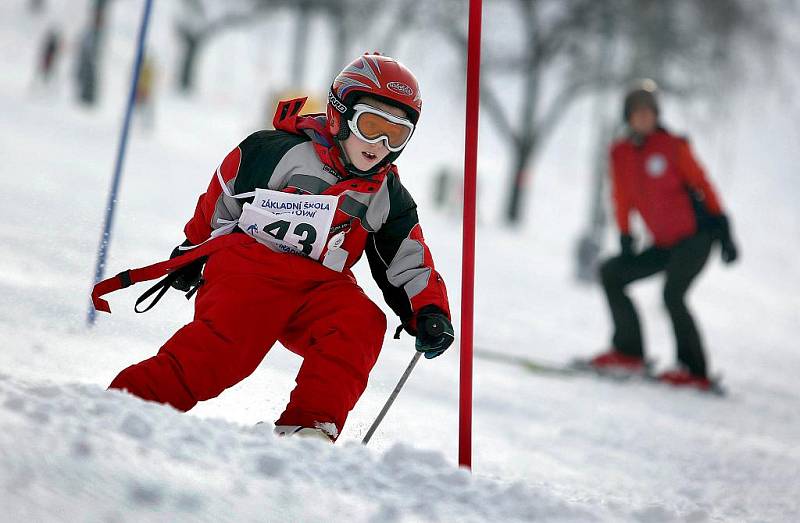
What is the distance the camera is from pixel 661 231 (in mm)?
6234

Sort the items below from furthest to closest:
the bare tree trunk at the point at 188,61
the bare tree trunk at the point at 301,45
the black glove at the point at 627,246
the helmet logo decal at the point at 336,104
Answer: the bare tree trunk at the point at 188,61, the bare tree trunk at the point at 301,45, the black glove at the point at 627,246, the helmet logo decal at the point at 336,104

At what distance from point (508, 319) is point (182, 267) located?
539 centimetres

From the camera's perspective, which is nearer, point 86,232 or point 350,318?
point 350,318

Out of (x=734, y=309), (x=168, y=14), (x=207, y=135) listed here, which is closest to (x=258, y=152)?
(x=734, y=309)

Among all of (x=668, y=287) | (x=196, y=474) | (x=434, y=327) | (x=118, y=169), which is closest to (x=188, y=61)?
(x=668, y=287)

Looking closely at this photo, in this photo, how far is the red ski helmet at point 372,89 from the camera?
2.88 m

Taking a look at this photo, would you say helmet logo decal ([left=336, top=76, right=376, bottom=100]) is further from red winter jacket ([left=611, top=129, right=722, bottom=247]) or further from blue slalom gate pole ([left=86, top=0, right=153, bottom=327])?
red winter jacket ([left=611, top=129, right=722, bottom=247])

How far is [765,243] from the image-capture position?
2672 centimetres

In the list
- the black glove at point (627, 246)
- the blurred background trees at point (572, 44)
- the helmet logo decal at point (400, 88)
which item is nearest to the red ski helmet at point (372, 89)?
the helmet logo decal at point (400, 88)

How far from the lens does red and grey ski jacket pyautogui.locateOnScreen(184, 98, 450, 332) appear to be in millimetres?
2969

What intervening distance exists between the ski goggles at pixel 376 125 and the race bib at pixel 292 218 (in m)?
0.21

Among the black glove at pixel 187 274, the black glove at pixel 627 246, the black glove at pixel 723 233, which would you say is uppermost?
the black glove at pixel 723 233

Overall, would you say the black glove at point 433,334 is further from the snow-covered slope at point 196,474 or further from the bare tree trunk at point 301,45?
the bare tree trunk at point 301,45

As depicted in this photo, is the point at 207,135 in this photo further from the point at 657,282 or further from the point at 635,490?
the point at 635,490
